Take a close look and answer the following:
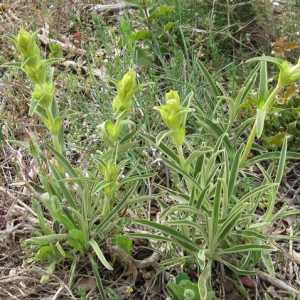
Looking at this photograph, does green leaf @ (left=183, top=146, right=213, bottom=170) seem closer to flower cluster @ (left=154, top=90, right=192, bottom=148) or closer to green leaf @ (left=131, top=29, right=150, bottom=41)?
flower cluster @ (left=154, top=90, right=192, bottom=148)

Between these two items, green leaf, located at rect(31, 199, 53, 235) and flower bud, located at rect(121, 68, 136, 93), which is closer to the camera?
flower bud, located at rect(121, 68, 136, 93)

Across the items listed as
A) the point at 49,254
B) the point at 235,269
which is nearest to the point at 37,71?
the point at 49,254

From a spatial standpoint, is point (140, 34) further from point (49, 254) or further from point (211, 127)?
point (49, 254)

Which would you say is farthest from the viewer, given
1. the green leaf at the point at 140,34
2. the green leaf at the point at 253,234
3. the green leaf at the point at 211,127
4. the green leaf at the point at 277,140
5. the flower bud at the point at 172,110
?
the green leaf at the point at 140,34

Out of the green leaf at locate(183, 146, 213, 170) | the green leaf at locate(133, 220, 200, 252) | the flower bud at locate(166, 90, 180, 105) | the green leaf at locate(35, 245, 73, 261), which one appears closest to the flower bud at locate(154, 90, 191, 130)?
the flower bud at locate(166, 90, 180, 105)

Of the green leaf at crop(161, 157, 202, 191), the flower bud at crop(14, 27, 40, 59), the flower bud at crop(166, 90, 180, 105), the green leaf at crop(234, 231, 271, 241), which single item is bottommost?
the green leaf at crop(234, 231, 271, 241)

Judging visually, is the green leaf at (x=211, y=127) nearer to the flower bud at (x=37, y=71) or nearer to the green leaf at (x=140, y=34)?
the flower bud at (x=37, y=71)

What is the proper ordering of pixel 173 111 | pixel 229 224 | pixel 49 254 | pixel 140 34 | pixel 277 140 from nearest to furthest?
pixel 173 111
pixel 229 224
pixel 49 254
pixel 277 140
pixel 140 34

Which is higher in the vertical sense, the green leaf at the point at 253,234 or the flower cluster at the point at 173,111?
the flower cluster at the point at 173,111

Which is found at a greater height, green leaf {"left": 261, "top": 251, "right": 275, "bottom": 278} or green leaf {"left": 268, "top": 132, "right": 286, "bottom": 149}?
green leaf {"left": 261, "top": 251, "right": 275, "bottom": 278}

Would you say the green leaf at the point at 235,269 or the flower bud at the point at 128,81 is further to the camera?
the green leaf at the point at 235,269

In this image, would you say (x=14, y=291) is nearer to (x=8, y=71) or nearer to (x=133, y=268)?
(x=133, y=268)

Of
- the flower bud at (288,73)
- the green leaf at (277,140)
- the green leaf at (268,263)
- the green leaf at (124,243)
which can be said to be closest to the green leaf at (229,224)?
the green leaf at (268,263)

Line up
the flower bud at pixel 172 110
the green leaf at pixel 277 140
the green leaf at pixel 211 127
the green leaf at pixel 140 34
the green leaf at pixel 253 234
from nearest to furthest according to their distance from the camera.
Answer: the flower bud at pixel 172 110
the green leaf at pixel 253 234
the green leaf at pixel 211 127
the green leaf at pixel 277 140
the green leaf at pixel 140 34
